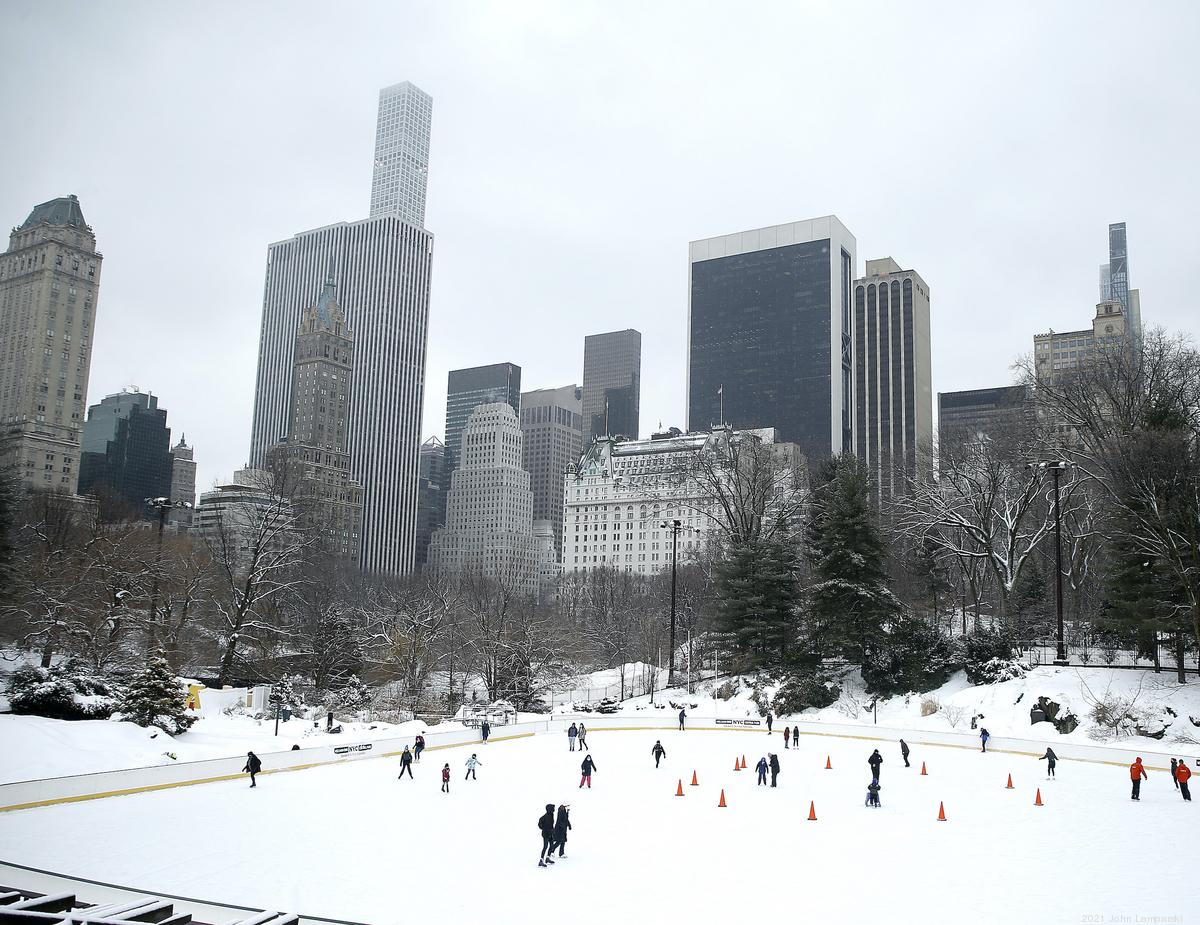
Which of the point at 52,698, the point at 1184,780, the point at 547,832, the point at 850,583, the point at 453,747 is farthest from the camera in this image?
the point at 850,583

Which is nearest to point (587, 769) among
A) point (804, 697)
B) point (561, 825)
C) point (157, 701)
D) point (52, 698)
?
point (561, 825)

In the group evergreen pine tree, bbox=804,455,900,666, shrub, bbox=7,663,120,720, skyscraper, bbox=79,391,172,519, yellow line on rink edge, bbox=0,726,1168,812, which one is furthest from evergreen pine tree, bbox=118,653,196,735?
skyscraper, bbox=79,391,172,519

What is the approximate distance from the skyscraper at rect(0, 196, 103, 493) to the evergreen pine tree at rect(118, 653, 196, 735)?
35.2 meters

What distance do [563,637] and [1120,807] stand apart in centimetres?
3946

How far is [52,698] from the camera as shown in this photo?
28.2 metres

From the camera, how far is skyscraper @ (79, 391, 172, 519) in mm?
132500

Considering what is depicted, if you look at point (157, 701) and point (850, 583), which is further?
point (850, 583)

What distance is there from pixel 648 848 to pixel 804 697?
1139 inches

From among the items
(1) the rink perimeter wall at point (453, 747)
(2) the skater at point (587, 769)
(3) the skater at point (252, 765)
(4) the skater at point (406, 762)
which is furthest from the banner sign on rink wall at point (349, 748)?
(2) the skater at point (587, 769)

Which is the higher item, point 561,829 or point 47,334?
point 47,334

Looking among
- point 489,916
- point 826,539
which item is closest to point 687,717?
point 826,539

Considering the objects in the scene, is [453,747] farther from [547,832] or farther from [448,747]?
[547,832]

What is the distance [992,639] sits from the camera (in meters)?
42.4

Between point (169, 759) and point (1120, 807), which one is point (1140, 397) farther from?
point (169, 759)
